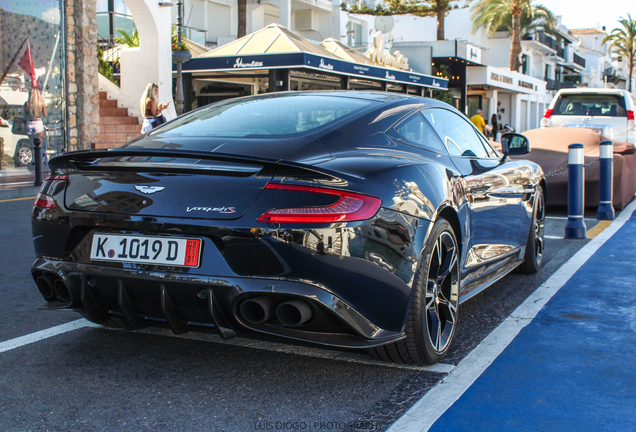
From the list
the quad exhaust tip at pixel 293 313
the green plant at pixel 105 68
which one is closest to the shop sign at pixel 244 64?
the green plant at pixel 105 68

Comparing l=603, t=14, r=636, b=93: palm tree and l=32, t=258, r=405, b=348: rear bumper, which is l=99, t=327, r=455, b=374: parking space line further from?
l=603, t=14, r=636, b=93: palm tree

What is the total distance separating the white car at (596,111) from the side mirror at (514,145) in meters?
9.00

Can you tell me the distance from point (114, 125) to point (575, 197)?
14.2m

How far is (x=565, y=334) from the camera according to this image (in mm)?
3871

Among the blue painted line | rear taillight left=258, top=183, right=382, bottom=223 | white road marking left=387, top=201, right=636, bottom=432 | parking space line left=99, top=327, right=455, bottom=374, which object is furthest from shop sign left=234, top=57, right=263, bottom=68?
rear taillight left=258, top=183, right=382, bottom=223

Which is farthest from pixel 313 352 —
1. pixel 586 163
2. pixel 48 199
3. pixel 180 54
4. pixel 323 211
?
pixel 180 54

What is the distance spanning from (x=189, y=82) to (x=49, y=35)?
29.9 ft

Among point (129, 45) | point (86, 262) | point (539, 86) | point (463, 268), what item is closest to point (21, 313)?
point (86, 262)

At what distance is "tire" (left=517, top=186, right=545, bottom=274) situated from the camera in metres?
5.37

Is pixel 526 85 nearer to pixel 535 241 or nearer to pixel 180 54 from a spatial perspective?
pixel 180 54

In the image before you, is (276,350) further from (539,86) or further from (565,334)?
(539,86)

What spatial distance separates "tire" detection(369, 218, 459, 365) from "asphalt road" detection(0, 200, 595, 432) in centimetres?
9

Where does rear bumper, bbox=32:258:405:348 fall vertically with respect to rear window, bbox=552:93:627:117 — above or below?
below

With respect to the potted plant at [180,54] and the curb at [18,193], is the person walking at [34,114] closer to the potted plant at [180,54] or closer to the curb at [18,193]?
the curb at [18,193]
